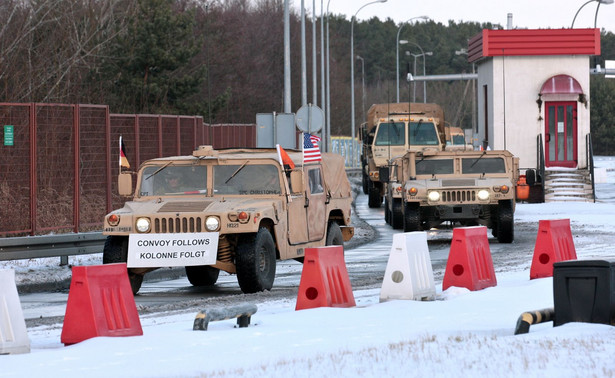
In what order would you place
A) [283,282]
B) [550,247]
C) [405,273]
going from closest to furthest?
1. [405,273]
2. [550,247]
3. [283,282]

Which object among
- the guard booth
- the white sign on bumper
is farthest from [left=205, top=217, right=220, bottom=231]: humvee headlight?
the guard booth

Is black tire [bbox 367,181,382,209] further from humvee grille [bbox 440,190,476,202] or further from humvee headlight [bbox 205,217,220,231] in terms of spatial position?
humvee headlight [bbox 205,217,220,231]

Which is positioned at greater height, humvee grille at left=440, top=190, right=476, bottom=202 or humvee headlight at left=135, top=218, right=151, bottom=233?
humvee grille at left=440, top=190, right=476, bottom=202

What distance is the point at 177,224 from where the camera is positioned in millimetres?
14133

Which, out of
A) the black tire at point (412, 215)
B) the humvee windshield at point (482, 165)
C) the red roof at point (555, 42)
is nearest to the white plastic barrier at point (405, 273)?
the black tire at point (412, 215)

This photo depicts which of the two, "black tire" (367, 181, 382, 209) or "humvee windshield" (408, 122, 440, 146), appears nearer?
"humvee windshield" (408, 122, 440, 146)

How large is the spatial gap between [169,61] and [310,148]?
33.2 metres

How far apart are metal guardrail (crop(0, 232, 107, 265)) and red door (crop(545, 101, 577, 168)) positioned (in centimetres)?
2878

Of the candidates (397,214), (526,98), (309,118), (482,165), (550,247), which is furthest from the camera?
(526,98)

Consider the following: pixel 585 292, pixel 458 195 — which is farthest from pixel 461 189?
pixel 585 292

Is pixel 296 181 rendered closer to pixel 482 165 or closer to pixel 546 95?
pixel 482 165

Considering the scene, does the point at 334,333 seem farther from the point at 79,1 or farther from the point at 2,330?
the point at 79,1

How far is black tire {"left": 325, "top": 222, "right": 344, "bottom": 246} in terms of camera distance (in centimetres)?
1702

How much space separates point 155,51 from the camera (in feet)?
158
